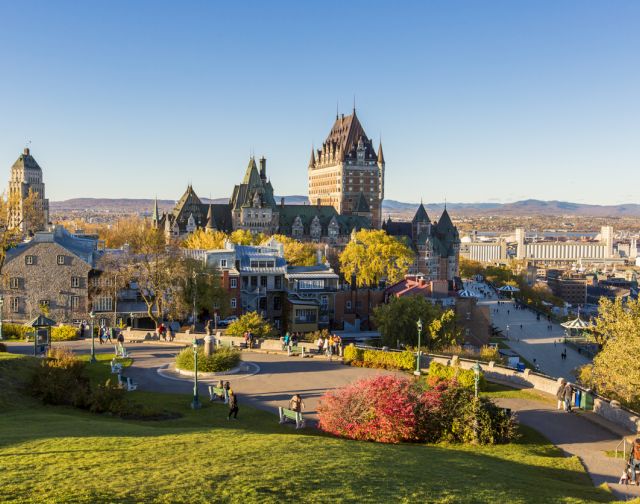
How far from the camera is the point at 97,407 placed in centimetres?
2564

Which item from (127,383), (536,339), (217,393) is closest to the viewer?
(217,393)

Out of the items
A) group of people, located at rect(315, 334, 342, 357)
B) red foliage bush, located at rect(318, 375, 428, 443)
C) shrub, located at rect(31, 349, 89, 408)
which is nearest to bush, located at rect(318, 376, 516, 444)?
red foliage bush, located at rect(318, 375, 428, 443)

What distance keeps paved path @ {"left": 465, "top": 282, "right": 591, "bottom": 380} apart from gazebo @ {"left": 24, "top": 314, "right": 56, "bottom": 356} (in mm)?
45893

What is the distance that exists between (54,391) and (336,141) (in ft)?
469

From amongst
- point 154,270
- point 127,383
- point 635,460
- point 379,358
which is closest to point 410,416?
point 635,460

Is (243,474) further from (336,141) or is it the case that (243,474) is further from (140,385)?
(336,141)

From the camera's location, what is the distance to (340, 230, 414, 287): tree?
8681cm

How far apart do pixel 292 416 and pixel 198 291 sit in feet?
101

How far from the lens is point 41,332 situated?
125ft

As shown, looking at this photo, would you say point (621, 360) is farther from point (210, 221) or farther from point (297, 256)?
point (210, 221)

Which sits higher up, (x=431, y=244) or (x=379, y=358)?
(x=431, y=244)

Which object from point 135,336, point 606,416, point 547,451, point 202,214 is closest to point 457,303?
point 135,336

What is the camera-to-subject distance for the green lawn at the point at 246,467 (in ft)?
45.4

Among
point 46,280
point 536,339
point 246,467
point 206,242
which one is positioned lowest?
point 536,339
